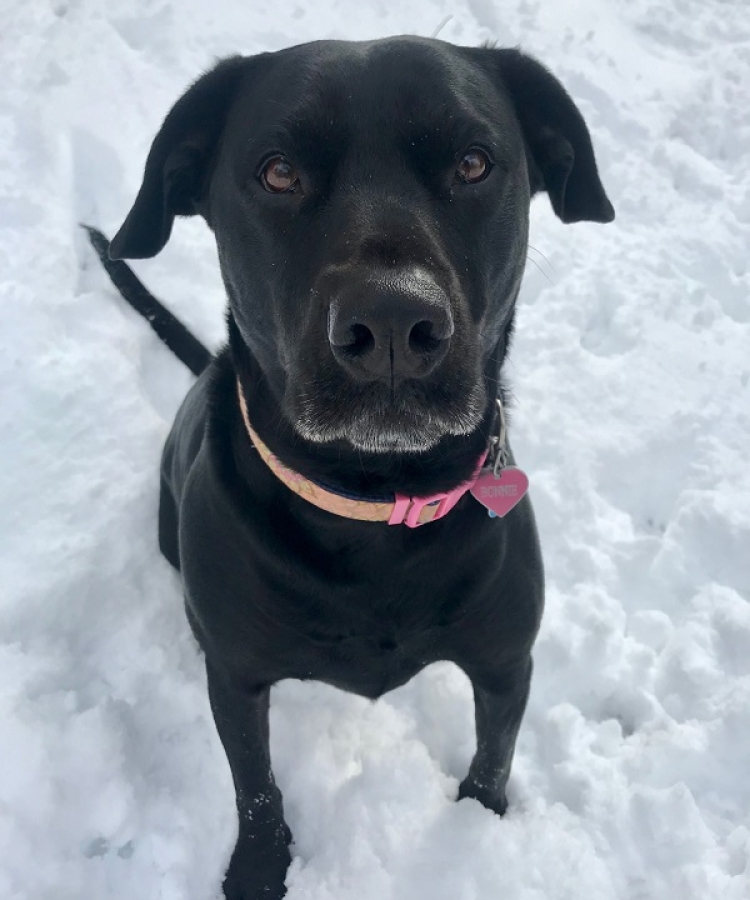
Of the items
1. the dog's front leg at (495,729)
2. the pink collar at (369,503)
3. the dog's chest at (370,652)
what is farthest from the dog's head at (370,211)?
the dog's front leg at (495,729)

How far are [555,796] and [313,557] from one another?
110 cm

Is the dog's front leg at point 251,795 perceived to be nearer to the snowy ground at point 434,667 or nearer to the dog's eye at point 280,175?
the snowy ground at point 434,667

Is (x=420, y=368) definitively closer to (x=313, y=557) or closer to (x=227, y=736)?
(x=313, y=557)

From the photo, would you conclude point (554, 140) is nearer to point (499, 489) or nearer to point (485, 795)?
point (499, 489)

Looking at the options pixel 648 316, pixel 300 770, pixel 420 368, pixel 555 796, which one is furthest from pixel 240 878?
pixel 648 316

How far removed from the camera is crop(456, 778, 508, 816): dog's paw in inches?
86.8

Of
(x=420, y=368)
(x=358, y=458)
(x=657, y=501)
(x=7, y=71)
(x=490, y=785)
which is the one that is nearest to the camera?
(x=420, y=368)

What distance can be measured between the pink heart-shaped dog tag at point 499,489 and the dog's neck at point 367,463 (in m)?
0.04

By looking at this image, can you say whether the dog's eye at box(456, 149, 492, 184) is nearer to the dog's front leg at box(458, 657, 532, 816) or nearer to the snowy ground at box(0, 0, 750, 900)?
the dog's front leg at box(458, 657, 532, 816)

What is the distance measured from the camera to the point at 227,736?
6.48 feet

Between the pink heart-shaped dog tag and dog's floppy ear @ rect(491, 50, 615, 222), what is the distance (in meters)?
0.66

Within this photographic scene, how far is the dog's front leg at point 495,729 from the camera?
6.52 feet

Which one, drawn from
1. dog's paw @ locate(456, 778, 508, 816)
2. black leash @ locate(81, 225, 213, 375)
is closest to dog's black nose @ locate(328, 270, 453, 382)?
dog's paw @ locate(456, 778, 508, 816)

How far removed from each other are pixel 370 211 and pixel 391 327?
0.31 meters
